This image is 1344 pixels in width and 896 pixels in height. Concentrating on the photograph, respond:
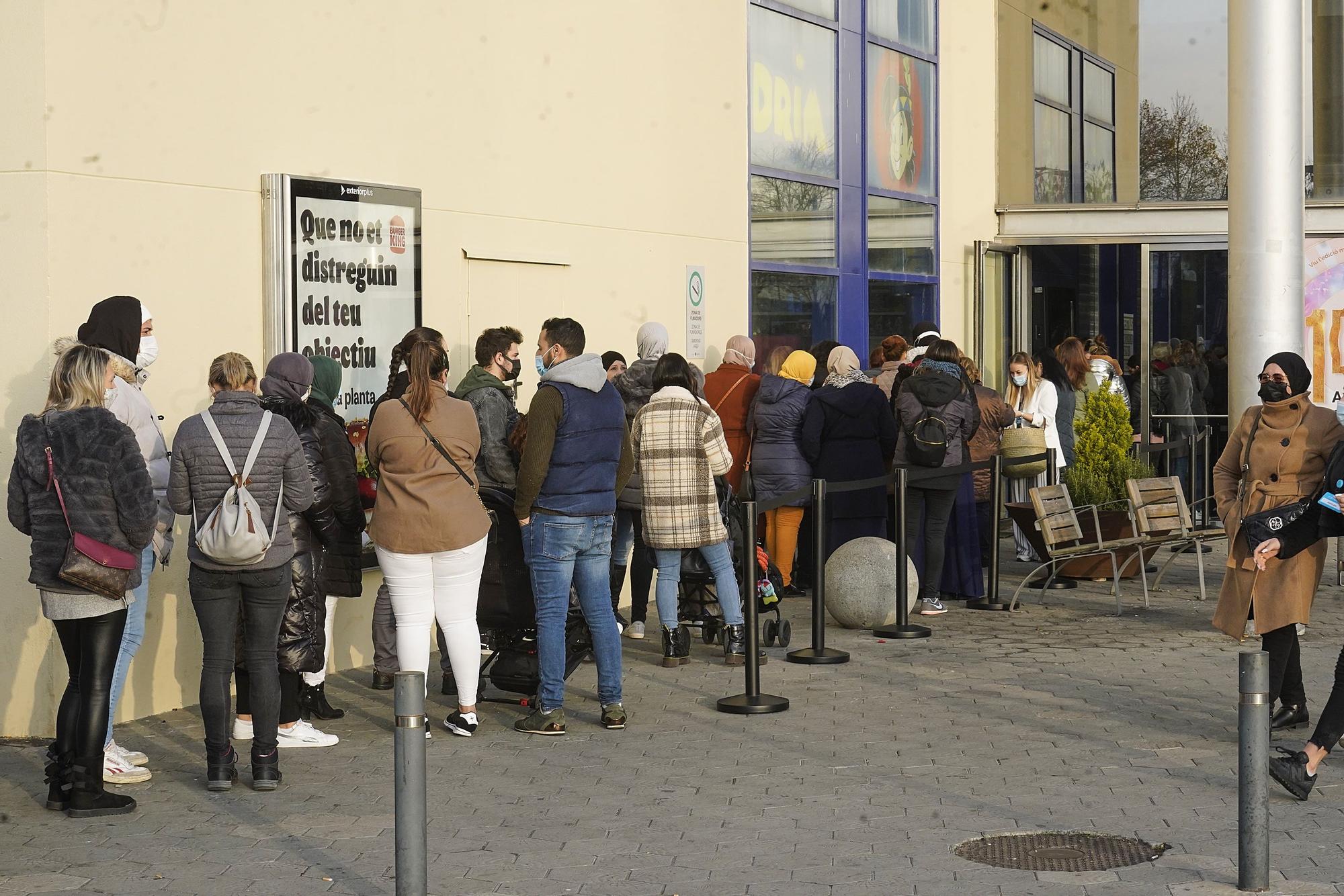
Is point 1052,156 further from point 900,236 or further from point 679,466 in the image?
point 679,466

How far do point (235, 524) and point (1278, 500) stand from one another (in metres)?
4.78

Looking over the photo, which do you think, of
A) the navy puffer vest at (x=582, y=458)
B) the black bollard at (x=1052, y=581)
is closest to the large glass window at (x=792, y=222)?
the black bollard at (x=1052, y=581)

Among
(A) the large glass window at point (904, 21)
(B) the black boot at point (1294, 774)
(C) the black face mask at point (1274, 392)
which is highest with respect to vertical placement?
(A) the large glass window at point (904, 21)

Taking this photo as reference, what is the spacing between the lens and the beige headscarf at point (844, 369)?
1214 cm

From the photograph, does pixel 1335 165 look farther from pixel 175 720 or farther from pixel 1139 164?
pixel 175 720

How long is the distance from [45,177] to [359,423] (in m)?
2.31

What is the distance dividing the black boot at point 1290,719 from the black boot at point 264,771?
15.0ft

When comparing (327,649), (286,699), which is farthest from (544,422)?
(327,649)

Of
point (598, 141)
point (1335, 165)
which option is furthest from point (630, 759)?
point (1335, 165)

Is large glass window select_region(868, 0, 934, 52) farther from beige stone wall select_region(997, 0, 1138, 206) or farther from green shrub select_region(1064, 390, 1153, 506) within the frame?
green shrub select_region(1064, 390, 1153, 506)

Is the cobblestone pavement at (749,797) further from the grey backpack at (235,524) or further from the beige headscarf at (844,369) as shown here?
the beige headscarf at (844,369)

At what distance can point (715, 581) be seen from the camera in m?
10.2

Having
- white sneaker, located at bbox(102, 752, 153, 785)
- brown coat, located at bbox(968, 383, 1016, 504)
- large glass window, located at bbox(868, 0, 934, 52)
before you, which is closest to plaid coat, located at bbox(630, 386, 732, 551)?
white sneaker, located at bbox(102, 752, 153, 785)

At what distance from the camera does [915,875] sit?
5797 millimetres
